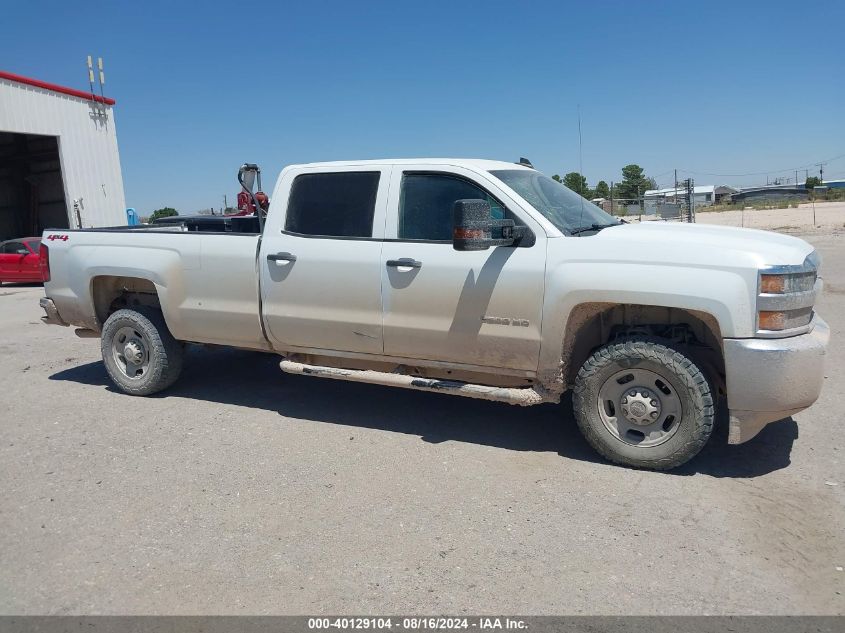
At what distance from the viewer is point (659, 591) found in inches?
121

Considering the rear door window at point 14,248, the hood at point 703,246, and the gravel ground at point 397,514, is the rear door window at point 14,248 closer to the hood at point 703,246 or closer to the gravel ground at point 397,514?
the gravel ground at point 397,514

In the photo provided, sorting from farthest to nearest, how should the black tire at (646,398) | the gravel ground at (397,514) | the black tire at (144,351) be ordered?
the black tire at (144,351) → the black tire at (646,398) → the gravel ground at (397,514)

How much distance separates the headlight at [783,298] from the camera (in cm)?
385

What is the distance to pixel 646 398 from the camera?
4289 mm

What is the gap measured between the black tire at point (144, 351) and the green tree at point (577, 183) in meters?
3.91

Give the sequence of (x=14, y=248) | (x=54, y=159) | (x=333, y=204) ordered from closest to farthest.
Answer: (x=333, y=204)
(x=14, y=248)
(x=54, y=159)

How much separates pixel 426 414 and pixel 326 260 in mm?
1548

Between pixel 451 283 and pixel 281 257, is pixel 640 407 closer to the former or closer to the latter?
pixel 451 283

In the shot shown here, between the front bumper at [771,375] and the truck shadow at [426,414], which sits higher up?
the front bumper at [771,375]

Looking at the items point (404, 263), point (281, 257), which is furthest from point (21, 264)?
point (404, 263)

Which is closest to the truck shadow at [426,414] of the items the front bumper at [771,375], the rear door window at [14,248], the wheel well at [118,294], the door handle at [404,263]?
the front bumper at [771,375]

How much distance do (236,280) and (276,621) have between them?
3167 millimetres

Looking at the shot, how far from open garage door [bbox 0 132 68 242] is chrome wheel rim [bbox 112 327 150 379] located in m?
24.9

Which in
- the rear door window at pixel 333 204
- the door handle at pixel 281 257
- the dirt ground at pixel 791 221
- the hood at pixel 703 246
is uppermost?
the rear door window at pixel 333 204
